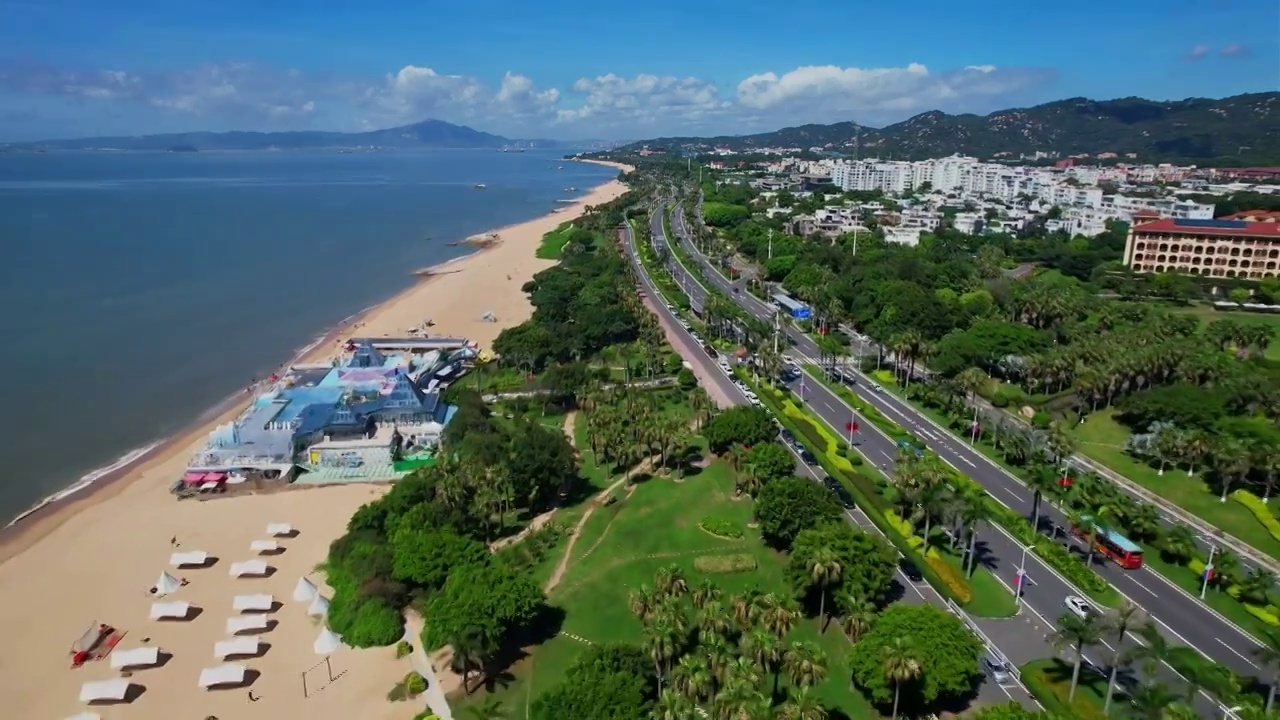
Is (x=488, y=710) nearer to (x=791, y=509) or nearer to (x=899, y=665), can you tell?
(x=899, y=665)

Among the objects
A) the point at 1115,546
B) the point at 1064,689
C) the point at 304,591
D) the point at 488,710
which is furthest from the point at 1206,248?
the point at 304,591

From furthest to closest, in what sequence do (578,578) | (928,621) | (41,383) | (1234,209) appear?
(1234,209) → (41,383) → (578,578) → (928,621)

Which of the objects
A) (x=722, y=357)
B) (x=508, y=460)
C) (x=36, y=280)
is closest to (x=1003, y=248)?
(x=722, y=357)

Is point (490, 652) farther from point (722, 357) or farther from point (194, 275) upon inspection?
point (194, 275)

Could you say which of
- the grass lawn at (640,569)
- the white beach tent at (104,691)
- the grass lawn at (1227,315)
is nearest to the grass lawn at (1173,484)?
the grass lawn at (640,569)

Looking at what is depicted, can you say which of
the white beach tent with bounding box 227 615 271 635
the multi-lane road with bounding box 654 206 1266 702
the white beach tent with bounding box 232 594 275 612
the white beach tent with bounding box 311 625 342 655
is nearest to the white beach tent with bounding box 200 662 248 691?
the white beach tent with bounding box 311 625 342 655

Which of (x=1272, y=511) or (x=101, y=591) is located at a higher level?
(x=1272, y=511)
